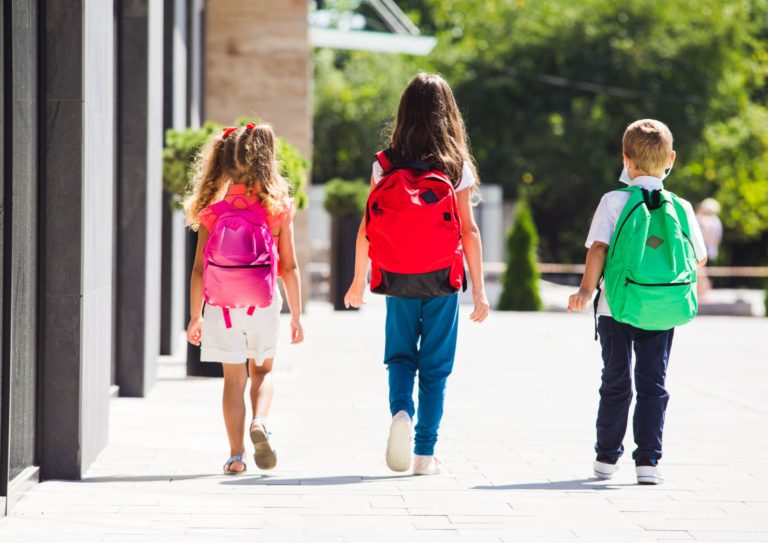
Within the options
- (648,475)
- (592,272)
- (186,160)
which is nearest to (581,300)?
(592,272)

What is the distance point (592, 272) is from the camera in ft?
18.9

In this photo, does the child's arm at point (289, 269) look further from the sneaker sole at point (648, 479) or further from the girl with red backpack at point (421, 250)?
the sneaker sole at point (648, 479)

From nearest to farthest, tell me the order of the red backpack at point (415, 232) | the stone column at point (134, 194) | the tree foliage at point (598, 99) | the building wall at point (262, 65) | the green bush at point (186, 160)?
the red backpack at point (415, 232) < the stone column at point (134, 194) < the green bush at point (186, 160) < the building wall at point (262, 65) < the tree foliage at point (598, 99)

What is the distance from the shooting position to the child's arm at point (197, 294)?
5.82 meters

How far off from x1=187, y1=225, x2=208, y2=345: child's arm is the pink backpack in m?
0.08

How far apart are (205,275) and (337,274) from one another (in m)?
14.3

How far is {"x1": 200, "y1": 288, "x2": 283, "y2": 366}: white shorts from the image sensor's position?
5.77m

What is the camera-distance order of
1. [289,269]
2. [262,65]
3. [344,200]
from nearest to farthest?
[289,269], [262,65], [344,200]

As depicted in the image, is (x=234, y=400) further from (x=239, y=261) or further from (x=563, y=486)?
(x=563, y=486)

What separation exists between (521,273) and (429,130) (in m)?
16.6

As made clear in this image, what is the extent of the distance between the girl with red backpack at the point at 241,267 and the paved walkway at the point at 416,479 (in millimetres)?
367

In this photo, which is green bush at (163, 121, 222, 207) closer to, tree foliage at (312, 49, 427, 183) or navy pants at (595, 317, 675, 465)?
navy pants at (595, 317, 675, 465)

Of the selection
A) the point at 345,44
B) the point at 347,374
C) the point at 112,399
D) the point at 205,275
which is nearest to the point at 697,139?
the point at 345,44

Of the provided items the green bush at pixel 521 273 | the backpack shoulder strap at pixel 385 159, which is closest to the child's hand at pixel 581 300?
the backpack shoulder strap at pixel 385 159
